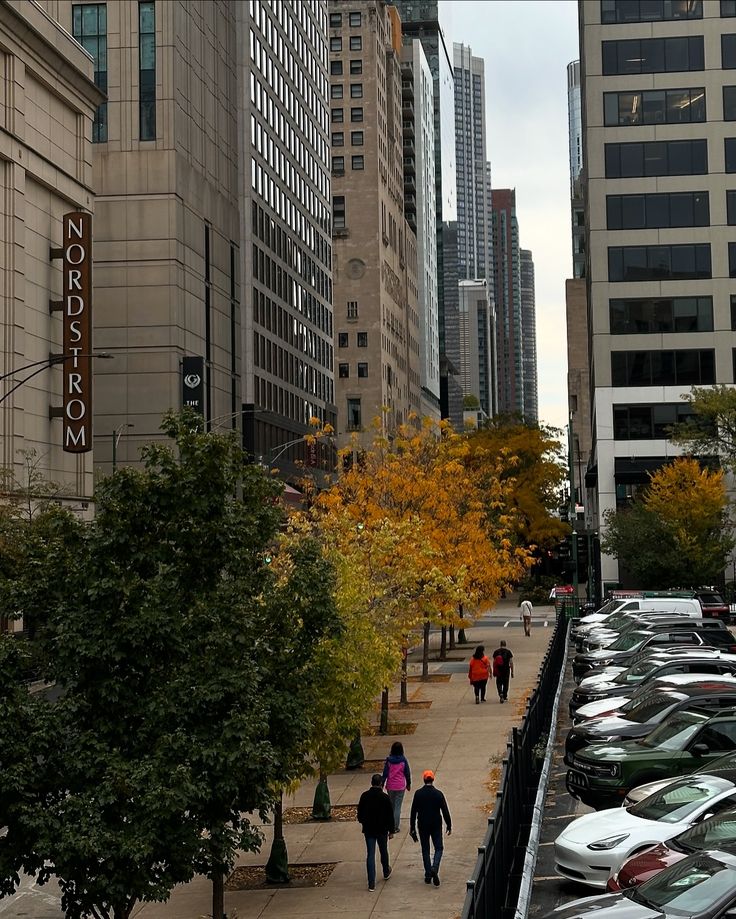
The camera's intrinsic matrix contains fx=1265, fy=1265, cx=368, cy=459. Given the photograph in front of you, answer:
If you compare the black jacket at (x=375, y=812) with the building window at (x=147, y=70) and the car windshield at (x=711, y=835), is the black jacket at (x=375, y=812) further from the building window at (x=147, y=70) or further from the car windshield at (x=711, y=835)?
the building window at (x=147, y=70)

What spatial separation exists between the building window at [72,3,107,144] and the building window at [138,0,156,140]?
201 cm

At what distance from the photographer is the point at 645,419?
78.3 metres

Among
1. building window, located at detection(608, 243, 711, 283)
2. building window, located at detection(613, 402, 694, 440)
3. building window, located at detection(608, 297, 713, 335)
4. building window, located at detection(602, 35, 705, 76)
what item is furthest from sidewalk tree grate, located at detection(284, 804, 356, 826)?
building window, located at detection(602, 35, 705, 76)

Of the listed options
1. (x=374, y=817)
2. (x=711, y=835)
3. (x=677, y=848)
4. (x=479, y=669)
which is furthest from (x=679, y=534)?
(x=711, y=835)

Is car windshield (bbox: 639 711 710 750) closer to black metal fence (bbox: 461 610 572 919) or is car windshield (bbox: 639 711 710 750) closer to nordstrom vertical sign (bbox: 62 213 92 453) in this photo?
black metal fence (bbox: 461 610 572 919)

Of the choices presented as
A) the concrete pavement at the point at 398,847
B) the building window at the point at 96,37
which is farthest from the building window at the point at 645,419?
the concrete pavement at the point at 398,847

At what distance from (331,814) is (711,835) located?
1063 centimetres

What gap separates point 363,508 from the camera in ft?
122

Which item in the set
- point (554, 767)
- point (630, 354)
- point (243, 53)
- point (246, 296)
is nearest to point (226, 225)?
point (246, 296)

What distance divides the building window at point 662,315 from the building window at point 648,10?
59.2ft

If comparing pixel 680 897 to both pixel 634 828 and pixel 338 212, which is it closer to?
pixel 634 828

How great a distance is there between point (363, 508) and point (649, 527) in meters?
31.0

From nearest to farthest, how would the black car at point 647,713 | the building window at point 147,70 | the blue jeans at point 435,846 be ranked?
the blue jeans at point 435,846 < the black car at point 647,713 < the building window at point 147,70

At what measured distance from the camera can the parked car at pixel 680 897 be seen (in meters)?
10.2
